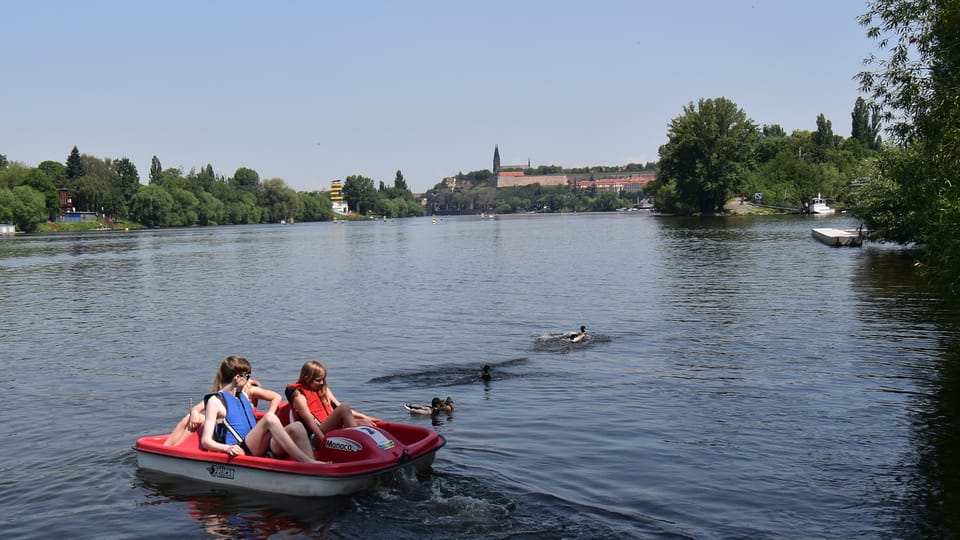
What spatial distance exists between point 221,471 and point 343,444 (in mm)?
2046

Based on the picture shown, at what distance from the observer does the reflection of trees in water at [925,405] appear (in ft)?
37.8

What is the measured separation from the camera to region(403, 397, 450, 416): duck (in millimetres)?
17297

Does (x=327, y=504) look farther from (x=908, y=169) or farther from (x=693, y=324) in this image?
(x=693, y=324)

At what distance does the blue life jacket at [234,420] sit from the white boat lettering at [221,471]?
1.43ft

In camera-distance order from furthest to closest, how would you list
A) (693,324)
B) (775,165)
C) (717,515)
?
(775,165) → (693,324) → (717,515)

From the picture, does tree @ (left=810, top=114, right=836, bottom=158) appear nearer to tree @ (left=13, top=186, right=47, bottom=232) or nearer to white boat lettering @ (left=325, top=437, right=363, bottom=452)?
tree @ (left=13, top=186, right=47, bottom=232)

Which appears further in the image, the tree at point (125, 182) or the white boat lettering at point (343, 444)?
the tree at point (125, 182)

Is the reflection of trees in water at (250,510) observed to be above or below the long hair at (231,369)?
below

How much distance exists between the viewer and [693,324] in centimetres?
2900

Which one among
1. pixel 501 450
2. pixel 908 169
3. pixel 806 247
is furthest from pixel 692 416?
pixel 806 247

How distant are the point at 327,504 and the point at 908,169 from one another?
17043 millimetres

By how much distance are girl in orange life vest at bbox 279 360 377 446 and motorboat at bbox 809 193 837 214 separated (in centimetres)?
15155

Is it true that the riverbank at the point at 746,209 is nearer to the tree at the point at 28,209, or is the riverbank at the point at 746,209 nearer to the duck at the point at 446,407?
the tree at the point at 28,209

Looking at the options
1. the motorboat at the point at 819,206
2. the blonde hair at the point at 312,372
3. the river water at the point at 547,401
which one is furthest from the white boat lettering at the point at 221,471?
the motorboat at the point at 819,206
